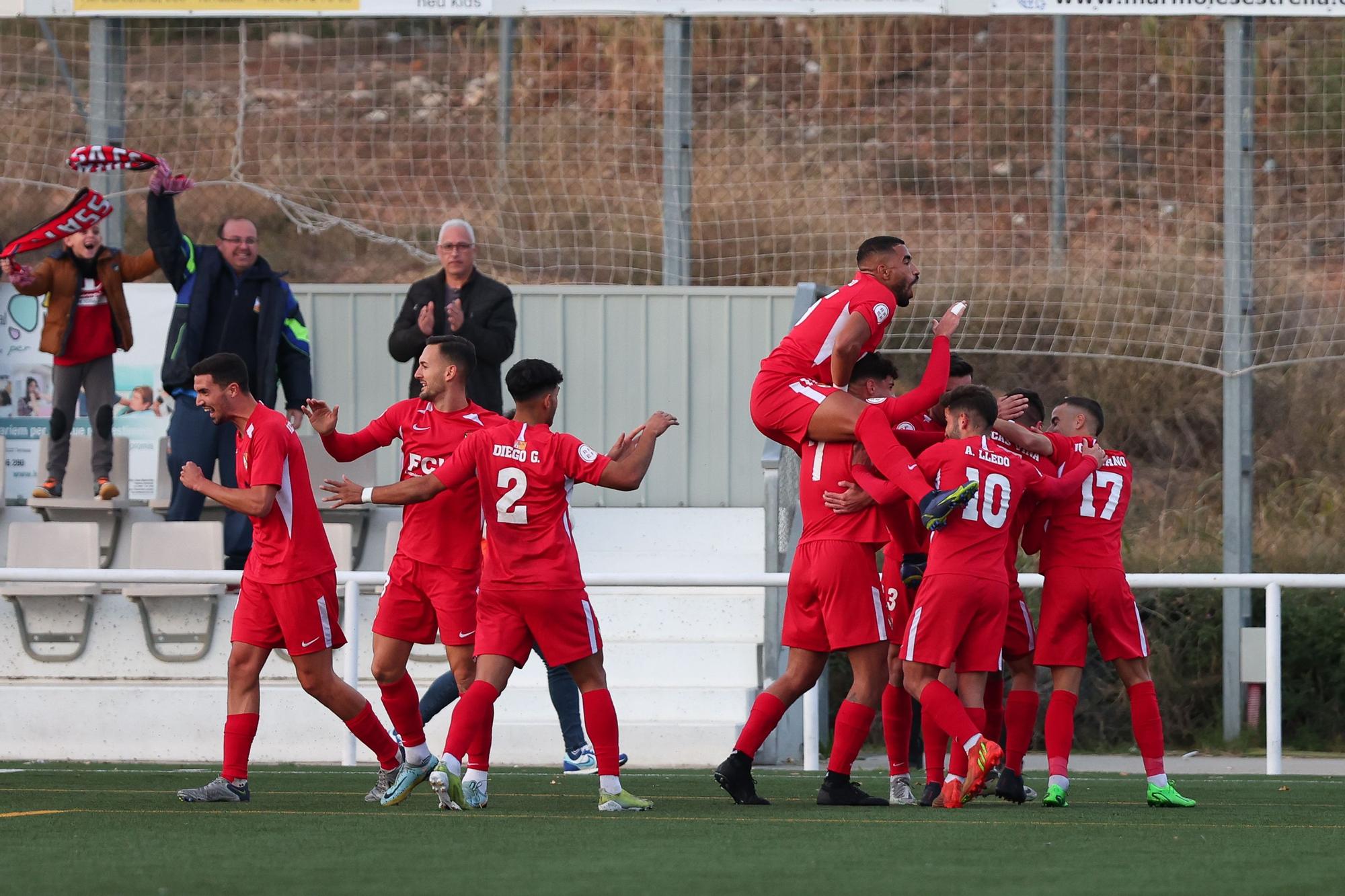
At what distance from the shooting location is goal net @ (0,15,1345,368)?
1652 cm

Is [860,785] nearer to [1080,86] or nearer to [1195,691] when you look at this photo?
[1195,691]

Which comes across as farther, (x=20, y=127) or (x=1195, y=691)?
(x=20, y=127)

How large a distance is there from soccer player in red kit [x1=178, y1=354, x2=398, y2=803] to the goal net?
7097 millimetres

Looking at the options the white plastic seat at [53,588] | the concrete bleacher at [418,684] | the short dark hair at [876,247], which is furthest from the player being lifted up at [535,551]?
the white plastic seat at [53,588]

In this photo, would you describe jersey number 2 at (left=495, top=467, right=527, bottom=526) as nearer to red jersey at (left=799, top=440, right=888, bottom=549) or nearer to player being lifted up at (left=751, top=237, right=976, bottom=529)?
player being lifted up at (left=751, top=237, right=976, bottom=529)

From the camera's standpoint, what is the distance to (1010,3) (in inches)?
511

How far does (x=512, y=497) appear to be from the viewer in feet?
23.4

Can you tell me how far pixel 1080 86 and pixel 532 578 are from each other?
1351 cm

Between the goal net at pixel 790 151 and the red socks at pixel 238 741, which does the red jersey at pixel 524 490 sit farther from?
the goal net at pixel 790 151

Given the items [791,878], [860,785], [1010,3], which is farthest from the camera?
[1010,3]

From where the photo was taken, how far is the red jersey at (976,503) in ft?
24.0

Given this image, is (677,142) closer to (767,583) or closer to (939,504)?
(767,583)

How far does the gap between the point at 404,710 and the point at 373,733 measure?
0.43 metres

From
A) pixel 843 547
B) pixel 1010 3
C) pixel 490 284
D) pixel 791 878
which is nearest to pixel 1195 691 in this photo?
pixel 1010 3
